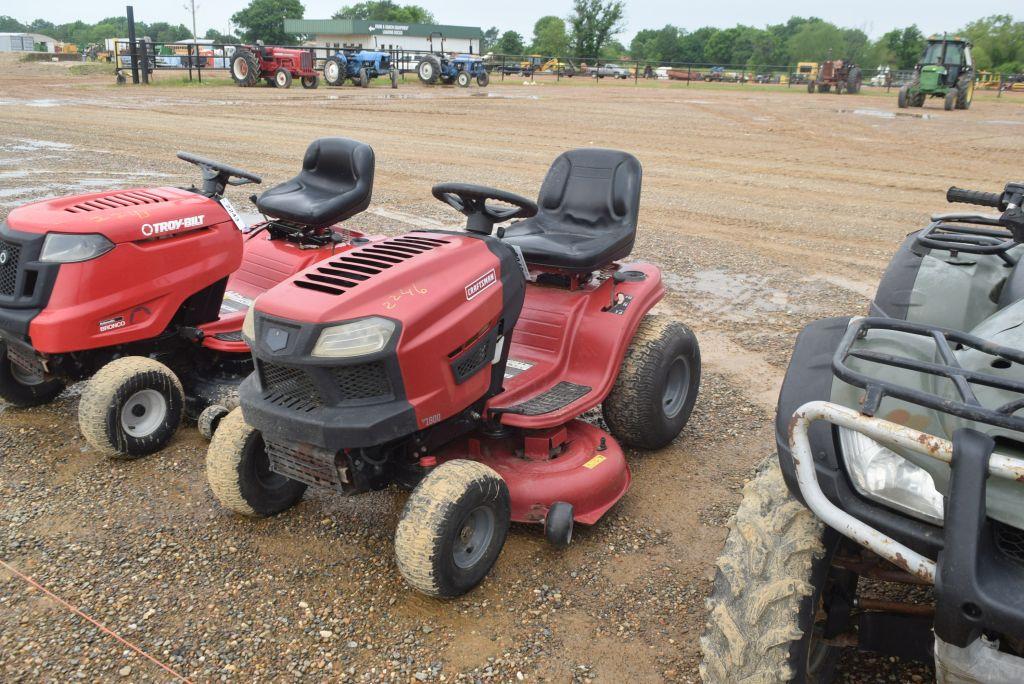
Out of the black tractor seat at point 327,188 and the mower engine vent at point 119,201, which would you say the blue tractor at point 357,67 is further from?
the mower engine vent at point 119,201

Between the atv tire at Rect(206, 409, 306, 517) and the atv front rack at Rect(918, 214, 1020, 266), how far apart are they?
2.73m

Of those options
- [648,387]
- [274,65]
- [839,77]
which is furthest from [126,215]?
[839,77]

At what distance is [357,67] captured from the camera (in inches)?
1184

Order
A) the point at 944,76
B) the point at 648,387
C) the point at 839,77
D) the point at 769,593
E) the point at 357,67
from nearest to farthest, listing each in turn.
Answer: the point at 769,593 → the point at 648,387 → the point at 944,76 → the point at 357,67 → the point at 839,77

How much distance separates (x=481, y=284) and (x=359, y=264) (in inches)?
17.8

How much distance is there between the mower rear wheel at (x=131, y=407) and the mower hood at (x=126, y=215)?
0.61 m

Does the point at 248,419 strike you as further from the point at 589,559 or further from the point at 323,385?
the point at 589,559

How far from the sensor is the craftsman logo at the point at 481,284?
9.90 feet

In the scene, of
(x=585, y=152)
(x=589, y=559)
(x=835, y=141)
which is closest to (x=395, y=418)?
(x=589, y=559)

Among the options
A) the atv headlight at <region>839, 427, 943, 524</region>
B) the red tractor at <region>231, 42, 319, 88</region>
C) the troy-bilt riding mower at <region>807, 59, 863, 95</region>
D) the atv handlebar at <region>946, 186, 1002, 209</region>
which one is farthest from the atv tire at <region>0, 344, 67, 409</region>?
the troy-bilt riding mower at <region>807, 59, 863, 95</region>

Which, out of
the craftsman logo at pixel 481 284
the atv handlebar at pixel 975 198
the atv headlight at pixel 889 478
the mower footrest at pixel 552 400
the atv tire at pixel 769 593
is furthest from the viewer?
the atv handlebar at pixel 975 198

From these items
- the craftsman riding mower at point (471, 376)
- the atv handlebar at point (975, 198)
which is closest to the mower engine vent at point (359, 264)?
the craftsman riding mower at point (471, 376)

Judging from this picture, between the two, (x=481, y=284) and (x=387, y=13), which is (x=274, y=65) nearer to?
(x=481, y=284)

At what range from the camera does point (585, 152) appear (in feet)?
14.5
